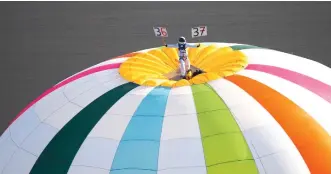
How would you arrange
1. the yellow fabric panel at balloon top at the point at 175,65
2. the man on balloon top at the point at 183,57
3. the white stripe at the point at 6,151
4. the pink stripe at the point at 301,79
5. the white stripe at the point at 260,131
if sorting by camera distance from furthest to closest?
the man on balloon top at the point at 183,57 < the yellow fabric panel at balloon top at the point at 175,65 < the pink stripe at the point at 301,79 < the white stripe at the point at 6,151 < the white stripe at the point at 260,131

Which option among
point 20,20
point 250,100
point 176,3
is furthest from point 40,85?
point 250,100

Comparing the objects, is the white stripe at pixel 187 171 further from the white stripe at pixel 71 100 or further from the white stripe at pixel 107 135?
the white stripe at pixel 71 100

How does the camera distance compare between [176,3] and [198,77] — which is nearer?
[198,77]

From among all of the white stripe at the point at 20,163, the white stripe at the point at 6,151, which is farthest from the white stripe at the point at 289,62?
the white stripe at the point at 6,151

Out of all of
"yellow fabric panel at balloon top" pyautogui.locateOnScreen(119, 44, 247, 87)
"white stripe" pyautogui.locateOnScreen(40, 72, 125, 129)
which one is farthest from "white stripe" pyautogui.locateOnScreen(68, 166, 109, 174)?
"yellow fabric panel at balloon top" pyautogui.locateOnScreen(119, 44, 247, 87)

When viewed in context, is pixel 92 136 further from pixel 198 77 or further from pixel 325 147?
pixel 325 147

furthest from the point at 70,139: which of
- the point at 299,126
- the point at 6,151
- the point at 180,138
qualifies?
the point at 299,126
